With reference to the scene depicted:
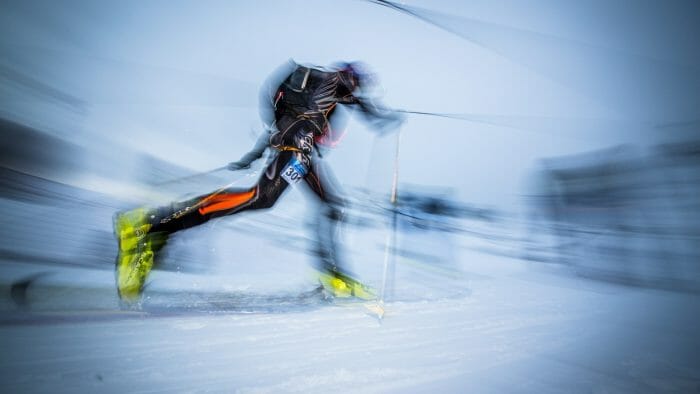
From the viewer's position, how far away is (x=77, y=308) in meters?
1.29

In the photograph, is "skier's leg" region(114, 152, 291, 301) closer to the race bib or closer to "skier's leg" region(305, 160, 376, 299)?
the race bib

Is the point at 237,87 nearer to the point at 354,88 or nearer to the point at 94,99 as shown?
the point at 94,99

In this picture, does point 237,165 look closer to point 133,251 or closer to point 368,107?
point 133,251

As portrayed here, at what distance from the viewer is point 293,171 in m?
1.76

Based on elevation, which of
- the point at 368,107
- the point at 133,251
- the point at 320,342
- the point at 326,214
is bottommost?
the point at 320,342

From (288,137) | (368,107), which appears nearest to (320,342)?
(288,137)

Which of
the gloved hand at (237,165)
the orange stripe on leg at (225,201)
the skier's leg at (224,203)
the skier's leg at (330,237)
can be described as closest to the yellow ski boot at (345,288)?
the skier's leg at (330,237)

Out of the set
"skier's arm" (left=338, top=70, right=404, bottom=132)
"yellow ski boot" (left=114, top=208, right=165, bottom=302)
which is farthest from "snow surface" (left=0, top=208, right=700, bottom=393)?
"skier's arm" (left=338, top=70, right=404, bottom=132)

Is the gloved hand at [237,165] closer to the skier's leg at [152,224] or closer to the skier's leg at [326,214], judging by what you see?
the skier's leg at [152,224]

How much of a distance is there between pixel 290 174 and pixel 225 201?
406 mm

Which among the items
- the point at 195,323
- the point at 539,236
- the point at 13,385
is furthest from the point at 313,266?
the point at 539,236

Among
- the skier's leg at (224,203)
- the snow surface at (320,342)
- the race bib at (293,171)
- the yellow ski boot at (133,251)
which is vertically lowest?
the snow surface at (320,342)

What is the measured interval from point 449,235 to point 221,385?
4.09 meters

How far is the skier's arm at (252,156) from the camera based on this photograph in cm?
185
